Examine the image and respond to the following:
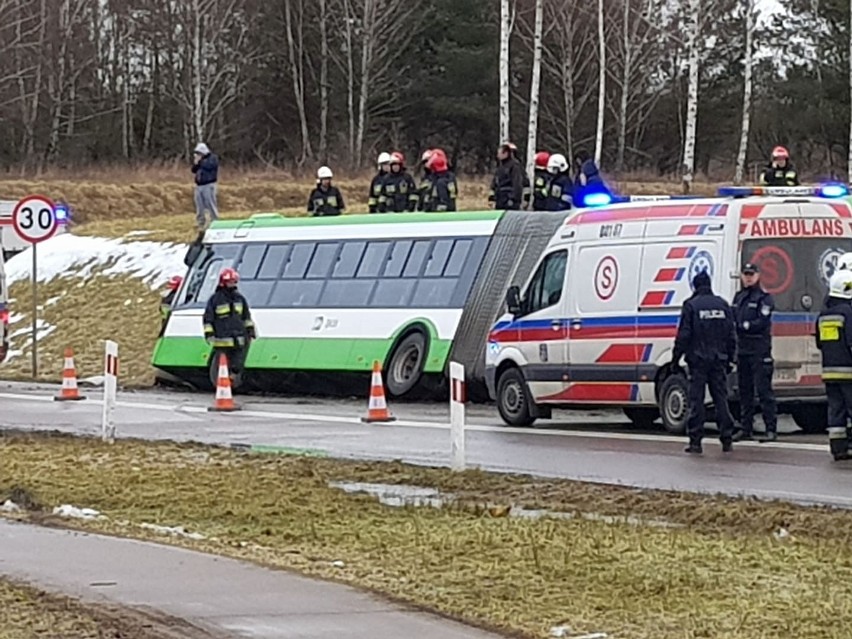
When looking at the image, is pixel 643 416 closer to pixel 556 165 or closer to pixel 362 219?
pixel 556 165

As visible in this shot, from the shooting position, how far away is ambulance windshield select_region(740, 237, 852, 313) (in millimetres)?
18891

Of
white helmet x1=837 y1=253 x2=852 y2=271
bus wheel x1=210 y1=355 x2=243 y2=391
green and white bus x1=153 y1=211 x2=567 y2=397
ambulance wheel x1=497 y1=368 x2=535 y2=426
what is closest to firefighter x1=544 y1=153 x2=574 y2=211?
green and white bus x1=153 y1=211 x2=567 y2=397

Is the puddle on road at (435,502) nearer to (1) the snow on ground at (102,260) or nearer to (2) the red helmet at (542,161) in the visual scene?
(2) the red helmet at (542,161)

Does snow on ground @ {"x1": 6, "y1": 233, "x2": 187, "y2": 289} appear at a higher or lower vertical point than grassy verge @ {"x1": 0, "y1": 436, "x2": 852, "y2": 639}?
higher

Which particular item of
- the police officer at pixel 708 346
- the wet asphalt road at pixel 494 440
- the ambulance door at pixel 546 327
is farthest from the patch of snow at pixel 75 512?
the ambulance door at pixel 546 327

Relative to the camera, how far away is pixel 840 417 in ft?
52.8

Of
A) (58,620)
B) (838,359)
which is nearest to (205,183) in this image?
(838,359)

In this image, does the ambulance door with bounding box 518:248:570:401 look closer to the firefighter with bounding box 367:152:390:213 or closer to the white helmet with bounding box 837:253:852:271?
the white helmet with bounding box 837:253:852:271

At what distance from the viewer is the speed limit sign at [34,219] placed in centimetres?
2875

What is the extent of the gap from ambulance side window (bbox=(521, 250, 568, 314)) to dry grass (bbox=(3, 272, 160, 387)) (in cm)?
1055

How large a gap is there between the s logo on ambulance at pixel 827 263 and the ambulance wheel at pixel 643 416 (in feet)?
8.49

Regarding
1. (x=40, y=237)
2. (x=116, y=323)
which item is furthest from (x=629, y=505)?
(x=116, y=323)

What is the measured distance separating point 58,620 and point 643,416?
12868 millimetres

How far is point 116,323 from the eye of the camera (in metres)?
33.8
